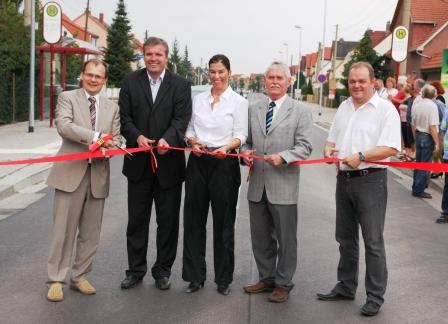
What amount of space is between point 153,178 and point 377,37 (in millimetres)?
76624

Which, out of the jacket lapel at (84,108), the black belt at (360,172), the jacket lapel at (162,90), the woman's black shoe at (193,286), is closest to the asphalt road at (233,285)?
the woman's black shoe at (193,286)

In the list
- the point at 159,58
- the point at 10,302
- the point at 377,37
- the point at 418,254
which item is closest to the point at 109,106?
the point at 159,58

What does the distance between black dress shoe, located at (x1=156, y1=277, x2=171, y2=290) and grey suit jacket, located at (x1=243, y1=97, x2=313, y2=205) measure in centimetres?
109

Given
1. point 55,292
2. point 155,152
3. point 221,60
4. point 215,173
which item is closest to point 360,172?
point 215,173

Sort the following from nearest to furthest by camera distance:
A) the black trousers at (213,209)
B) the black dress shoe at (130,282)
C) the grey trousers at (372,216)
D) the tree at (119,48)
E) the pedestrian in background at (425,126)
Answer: the grey trousers at (372,216), the black trousers at (213,209), the black dress shoe at (130,282), the pedestrian in background at (425,126), the tree at (119,48)

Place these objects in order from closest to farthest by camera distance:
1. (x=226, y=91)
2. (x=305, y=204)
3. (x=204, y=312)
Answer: (x=204, y=312) < (x=226, y=91) < (x=305, y=204)

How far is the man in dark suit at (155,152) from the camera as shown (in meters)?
5.40

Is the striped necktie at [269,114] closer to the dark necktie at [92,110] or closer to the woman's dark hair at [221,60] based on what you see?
the woman's dark hair at [221,60]

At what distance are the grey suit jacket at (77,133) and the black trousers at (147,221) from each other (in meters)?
0.36

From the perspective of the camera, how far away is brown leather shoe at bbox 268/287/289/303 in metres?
5.21

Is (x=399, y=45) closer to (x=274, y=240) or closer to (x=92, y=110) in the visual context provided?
(x=274, y=240)

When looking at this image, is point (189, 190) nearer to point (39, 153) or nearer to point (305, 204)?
point (305, 204)

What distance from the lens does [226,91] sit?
17.4 feet

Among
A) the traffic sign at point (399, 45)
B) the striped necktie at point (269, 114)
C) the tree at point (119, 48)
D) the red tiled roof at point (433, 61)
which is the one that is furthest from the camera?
the tree at point (119, 48)
